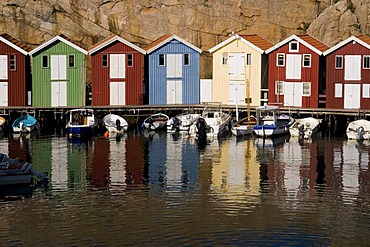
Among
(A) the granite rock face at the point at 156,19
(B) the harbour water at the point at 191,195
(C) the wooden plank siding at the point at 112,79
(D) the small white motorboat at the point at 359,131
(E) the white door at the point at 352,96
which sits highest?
(A) the granite rock face at the point at 156,19

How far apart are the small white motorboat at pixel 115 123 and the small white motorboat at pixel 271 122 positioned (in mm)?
9462

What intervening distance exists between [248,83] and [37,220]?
32.8 m

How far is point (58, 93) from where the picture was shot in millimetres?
65812

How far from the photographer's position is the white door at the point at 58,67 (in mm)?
65625

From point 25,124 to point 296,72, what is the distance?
19376 millimetres

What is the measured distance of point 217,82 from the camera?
222 ft

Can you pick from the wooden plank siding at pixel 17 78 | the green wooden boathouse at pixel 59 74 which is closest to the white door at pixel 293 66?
the green wooden boathouse at pixel 59 74

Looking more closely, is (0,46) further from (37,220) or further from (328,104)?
(37,220)

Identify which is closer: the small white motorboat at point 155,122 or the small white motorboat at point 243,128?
the small white motorboat at point 243,128

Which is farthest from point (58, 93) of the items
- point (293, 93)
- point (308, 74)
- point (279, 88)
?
point (308, 74)

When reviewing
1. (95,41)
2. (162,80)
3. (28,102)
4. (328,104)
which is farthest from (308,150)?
(95,41)

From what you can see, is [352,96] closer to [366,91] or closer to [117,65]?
[366,91]

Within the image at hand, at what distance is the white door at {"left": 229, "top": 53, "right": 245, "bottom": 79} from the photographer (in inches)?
2625

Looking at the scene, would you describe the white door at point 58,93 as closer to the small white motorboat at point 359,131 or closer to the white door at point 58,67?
the white door at point 58,67
